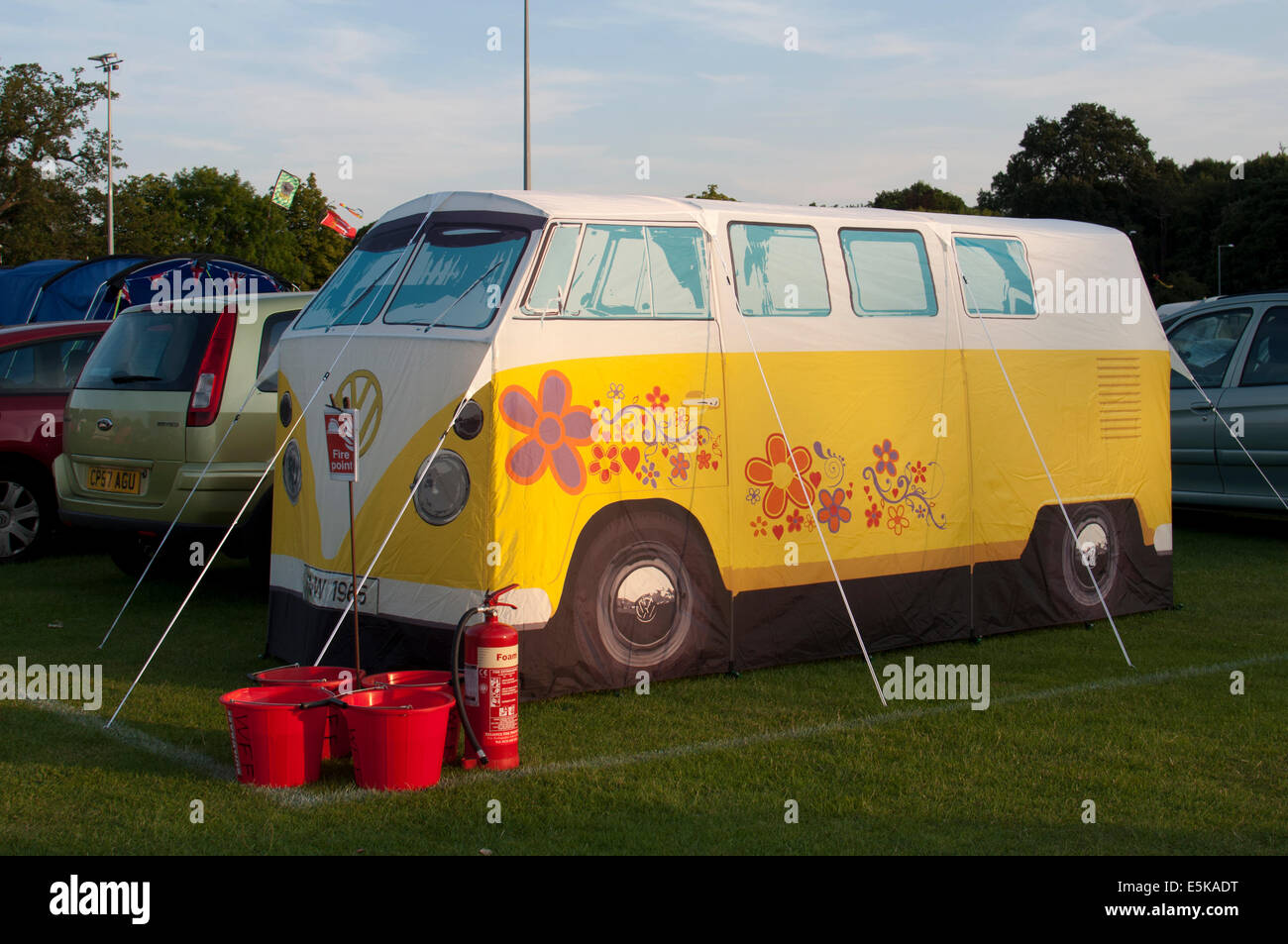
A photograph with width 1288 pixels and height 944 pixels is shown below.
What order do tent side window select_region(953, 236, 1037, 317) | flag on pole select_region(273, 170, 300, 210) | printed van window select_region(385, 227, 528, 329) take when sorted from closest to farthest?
printed van window select_region(385, 227, 528, 329) → tent side window select_region(953, 236, 1037, 317) → flag on pole select_region(273, 170, 300, 210)

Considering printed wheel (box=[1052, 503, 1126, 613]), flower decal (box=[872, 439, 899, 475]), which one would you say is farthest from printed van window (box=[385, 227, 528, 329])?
printed wheel (box=[1052, 503, 1126, 613])

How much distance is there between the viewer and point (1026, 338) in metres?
8.04

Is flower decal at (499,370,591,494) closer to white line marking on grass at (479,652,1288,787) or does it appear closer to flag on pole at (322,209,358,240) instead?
white line marking on grass at (479,652,1288,787)

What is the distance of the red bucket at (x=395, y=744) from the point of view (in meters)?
5.01

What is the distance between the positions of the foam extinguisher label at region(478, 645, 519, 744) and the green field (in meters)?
0.21

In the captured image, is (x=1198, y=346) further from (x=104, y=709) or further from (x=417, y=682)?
(x=104, y=709)

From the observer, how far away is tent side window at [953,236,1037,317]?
311 inches

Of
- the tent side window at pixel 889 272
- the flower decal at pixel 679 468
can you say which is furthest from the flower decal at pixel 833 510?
the tent side window at pixel 889 272

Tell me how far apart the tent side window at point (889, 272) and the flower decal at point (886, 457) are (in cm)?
77

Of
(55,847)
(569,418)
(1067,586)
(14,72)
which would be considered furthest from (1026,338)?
(14,72)

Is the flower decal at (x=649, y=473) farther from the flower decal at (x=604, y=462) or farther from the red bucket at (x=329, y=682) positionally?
the red bucket at (x=329, y=682)

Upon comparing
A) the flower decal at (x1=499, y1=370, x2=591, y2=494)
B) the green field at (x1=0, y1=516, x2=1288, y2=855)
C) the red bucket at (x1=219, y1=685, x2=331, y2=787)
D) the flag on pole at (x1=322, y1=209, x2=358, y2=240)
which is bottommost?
the green field at (x1=0, y1=516, x2=1288, y2=855)
